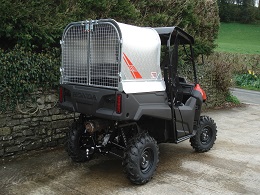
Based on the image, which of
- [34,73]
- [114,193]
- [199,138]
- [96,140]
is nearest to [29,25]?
[34,73]

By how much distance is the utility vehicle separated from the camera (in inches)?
170

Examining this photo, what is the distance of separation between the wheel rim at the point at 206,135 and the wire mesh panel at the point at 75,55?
272 centimetres

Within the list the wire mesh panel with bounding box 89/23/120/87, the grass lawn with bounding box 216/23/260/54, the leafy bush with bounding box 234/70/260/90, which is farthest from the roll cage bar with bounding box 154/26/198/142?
the grass lawn with bounding box 216/23/260/54

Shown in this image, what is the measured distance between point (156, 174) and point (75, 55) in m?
2.23

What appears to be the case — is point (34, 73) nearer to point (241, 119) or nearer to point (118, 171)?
point (118, 171)

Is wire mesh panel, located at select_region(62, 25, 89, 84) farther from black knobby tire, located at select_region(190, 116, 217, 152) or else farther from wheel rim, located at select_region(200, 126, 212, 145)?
wheel rim, located at select_region(200, 126, 212, 145)

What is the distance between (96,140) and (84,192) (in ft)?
3.34

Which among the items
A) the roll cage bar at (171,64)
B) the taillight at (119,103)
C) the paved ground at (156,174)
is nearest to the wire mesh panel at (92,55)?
the taillight at (119,103)

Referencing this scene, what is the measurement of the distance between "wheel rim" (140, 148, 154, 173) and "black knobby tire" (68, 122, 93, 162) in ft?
3.02

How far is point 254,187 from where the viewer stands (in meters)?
4.67

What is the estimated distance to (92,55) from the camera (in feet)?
15.1

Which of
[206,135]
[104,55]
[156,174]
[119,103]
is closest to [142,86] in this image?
[119,103]

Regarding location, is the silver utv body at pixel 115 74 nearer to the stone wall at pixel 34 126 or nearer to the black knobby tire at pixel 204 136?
the black knobby tire at pixel 204 136

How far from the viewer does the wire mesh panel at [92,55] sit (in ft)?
Result: 14.3
